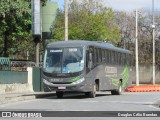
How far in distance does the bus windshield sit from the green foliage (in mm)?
23850

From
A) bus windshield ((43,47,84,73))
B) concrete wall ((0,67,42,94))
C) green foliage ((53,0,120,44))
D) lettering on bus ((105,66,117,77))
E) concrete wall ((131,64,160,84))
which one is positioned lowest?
concrete wall ((131,64,160,84))

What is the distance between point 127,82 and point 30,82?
297 inches

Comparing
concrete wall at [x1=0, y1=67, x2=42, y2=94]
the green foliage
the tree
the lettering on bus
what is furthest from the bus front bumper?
the green foliage

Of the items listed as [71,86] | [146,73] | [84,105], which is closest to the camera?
[84,105]

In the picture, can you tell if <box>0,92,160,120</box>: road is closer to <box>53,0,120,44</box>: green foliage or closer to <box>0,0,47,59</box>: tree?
<box>0,0,47,59</box>: tree

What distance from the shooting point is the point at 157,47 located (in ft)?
226

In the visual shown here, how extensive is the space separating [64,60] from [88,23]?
26085mm

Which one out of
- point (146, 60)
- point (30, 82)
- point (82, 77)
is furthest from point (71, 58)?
point (146, 60)

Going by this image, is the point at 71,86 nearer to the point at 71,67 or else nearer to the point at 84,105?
the point at 71,67

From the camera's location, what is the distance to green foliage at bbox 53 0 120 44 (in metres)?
50.7

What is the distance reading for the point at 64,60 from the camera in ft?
85.3

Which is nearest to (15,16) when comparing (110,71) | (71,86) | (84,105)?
(110,71)

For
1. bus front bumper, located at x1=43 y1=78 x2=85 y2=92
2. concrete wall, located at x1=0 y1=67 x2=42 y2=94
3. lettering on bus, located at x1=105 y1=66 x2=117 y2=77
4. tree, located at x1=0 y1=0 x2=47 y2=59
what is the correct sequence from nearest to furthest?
1. bus front bumper, located at x1=43 y1=78 x2=85 y2=92
2. lettering on bus, located at x1=105 y1=66 x2=117 y2=77
3. concrete wall, located at x1=0 y1=67 x2=42 y2=94
4. tree, located at x1=0 y1=0 x2=47 y2=59

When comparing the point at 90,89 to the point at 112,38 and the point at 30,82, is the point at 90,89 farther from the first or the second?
the point at 112,38
